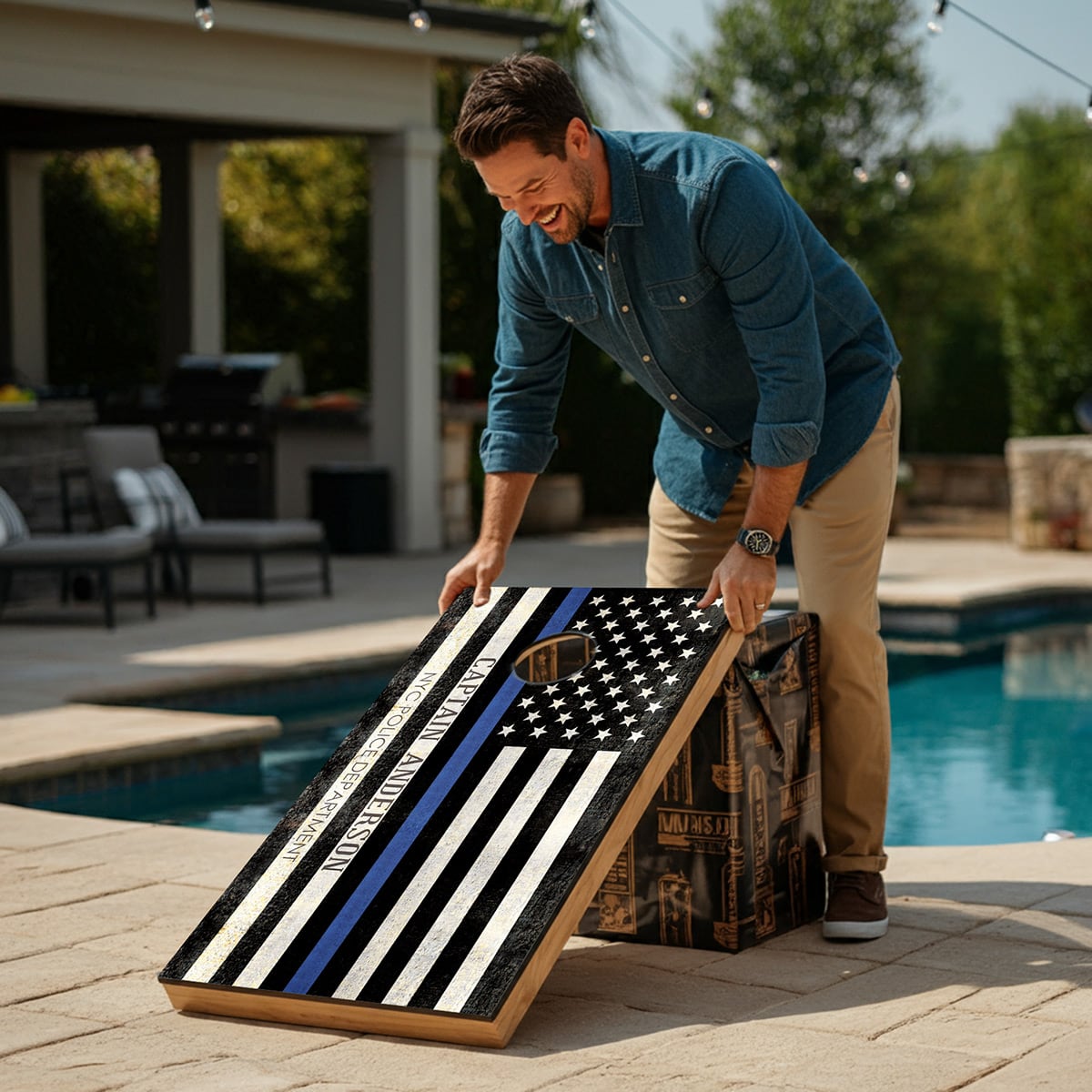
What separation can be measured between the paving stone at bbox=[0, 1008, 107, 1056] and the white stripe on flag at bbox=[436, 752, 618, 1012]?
0.60 m

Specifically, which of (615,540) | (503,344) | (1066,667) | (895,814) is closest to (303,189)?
(615,540)

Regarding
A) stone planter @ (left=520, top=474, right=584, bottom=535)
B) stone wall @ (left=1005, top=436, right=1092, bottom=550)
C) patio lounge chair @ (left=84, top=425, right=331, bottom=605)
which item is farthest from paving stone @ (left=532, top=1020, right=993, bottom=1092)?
stone planter @ (left=520, top=474, right=584, bottom=535)

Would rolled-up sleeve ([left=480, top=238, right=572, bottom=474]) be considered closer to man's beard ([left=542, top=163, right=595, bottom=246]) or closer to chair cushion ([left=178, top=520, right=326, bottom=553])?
man's beard ([left=542, top=163, right=595, bottom=246])

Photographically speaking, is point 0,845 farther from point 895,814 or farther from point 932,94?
point 932,94

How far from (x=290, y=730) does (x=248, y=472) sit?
219 inches

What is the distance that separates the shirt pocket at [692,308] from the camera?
10.7ft

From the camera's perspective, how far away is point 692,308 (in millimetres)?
3312

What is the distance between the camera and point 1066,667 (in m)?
8.91

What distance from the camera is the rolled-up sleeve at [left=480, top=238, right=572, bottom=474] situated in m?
3.67

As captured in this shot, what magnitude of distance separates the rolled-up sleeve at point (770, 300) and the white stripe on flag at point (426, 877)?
0.72 meters

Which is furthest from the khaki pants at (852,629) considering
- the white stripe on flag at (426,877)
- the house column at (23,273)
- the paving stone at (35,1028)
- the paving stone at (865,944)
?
the house column at (23,273)

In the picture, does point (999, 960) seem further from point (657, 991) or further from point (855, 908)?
→ point (657, 991)

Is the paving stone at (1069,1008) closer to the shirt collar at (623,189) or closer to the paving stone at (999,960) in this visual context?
the paving stone at (999,960)

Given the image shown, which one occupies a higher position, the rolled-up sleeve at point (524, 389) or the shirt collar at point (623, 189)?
the shirt collar at point (623, 189)
